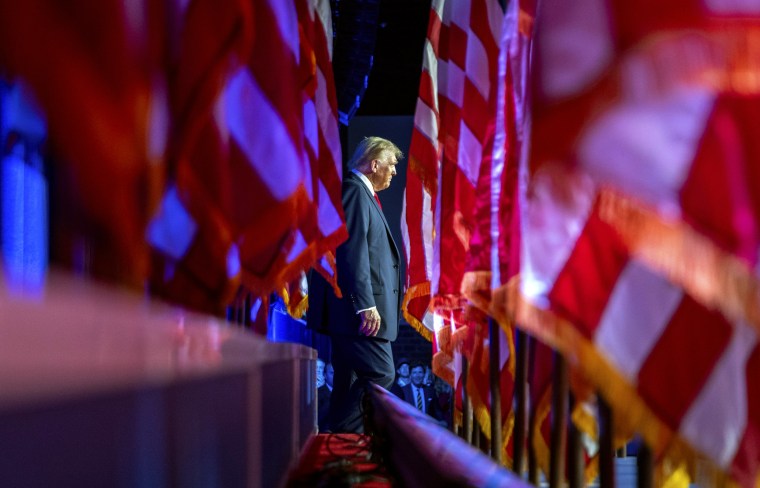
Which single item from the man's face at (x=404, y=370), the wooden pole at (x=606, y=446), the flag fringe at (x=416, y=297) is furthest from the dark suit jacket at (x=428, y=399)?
the wooden pole at (x=606, y=446)

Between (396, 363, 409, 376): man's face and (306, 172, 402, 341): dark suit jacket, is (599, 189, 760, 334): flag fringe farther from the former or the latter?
(396, 363, 409, 376): man's face

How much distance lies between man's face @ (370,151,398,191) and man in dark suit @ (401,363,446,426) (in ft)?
9.95

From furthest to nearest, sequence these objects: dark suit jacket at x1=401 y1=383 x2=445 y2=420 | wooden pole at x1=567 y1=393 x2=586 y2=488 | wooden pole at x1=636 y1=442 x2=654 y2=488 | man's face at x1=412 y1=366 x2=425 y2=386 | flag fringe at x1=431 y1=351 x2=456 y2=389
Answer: man's face at x1=412 y1=366 x2=425 y2=386 < dark suit jacket at x1=401 y1=383 x2=445 y2=420 < flag fringe at x1=431 y1=351 x2=456 y2=389 < wooden pole at x1=567 y1=393 x2=586 y2=488 < wooden pole at x1=636 y1=442 x2=654 y2=488

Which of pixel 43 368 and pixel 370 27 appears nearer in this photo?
pixel 43 368

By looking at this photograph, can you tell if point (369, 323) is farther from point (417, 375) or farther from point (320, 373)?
point (417, 375)

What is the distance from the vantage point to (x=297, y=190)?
131 cm

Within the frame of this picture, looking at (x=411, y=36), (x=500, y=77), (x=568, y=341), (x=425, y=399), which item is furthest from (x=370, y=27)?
(x=568, y=341)

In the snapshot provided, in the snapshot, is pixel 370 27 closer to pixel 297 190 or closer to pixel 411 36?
pixel 411 36

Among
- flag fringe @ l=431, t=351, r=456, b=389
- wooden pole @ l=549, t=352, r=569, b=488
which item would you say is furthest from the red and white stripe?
flag fringe @ l=431, t=351, r=456, b=389

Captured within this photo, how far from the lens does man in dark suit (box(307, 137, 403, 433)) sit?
10.5 feet

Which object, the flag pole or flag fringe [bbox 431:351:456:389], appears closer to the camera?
the flag pole

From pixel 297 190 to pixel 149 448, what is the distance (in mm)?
828

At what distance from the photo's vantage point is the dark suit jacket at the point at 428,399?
20.4ft

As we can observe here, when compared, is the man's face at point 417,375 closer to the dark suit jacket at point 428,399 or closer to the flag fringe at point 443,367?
the dark suit jacket at point 428,399
